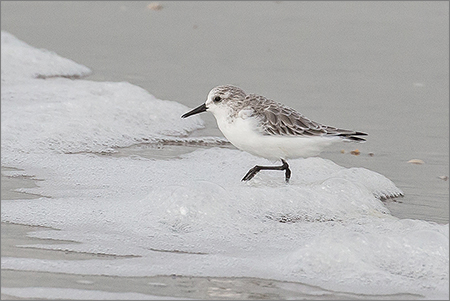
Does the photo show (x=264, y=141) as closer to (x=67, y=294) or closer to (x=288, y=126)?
(x=288, y=126)

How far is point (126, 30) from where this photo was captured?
28.5 ft

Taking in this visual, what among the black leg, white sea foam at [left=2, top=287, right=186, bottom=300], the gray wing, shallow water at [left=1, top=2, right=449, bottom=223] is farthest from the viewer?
shallow water at [left=1, top=2, right=449, bottom=223]

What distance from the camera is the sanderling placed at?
14.7 ft

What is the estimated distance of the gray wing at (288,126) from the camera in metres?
4.46

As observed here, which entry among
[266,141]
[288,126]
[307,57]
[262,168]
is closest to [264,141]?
[266,141]

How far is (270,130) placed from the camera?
4.46 m

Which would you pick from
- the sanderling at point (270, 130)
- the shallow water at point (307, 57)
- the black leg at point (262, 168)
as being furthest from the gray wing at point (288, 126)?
the shallow water at point (307, 57)

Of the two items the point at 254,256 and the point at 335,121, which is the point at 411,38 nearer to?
the point at 335,121

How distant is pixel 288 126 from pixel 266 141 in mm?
142

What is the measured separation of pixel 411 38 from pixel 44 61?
351cm

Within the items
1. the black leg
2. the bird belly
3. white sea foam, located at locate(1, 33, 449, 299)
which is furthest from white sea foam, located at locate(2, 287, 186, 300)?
the black leg

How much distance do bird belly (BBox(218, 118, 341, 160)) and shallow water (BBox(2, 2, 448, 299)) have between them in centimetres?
21

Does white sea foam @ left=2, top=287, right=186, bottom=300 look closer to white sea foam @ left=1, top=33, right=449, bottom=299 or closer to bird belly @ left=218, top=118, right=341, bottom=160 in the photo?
white sea foam @ left=1, top=33, right=449, bottom=299

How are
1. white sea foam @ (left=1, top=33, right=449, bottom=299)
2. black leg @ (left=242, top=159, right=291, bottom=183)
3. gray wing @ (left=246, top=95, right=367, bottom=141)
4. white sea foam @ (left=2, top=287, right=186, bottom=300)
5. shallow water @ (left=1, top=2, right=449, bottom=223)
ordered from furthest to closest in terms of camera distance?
shallow water @ (left=1, top=2, right=449, bottom=223)
black leg @ (left=242, top=159, right=291, bottom=183)
gray wing @ (left=246, top=95, right=367, bottom=141)
white sea foam @ (left=1, top=33, right=449, bottom=299)
white sea foam @ (left=2, top=287, right=186, bottom=300)
